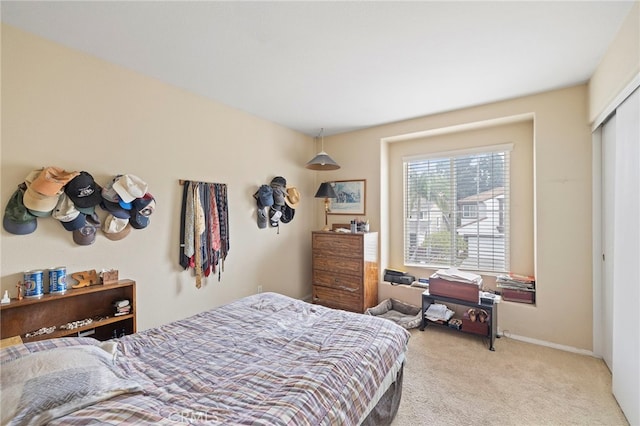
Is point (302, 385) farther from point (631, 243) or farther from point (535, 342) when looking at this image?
point (535, 342)

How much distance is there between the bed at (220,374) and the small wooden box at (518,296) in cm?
194

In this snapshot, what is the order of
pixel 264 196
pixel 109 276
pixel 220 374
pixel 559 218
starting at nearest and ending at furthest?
pixel 220 374
pixel 109 276
pixel 559 218
pixel 264 196

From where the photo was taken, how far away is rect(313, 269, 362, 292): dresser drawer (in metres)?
3.59

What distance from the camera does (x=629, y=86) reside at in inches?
69.9

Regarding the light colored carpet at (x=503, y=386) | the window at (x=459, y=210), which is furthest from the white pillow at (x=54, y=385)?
the window at (x=459, y=210)

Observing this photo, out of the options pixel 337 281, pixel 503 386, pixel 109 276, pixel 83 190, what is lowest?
pixel 503 386

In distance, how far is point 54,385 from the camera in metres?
1.01

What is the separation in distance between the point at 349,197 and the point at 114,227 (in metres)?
2.97

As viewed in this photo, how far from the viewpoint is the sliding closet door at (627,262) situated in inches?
66.5

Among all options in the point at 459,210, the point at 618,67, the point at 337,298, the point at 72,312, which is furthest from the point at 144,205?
the point at 618,67

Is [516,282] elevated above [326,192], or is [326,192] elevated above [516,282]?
[326,192]

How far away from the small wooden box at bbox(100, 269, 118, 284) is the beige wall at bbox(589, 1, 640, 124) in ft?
13.0

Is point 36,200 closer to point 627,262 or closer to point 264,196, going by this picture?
point 264,196

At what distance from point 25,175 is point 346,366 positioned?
2536 millimetres
